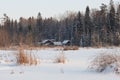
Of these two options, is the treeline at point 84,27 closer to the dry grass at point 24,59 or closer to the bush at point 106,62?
the dry grass at point 24,59

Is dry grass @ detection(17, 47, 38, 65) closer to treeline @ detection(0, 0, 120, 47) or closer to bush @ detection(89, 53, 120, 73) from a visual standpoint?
bush @ detection(89, 53, 120, 73)

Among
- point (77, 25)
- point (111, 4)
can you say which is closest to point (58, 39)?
point (77, 25)

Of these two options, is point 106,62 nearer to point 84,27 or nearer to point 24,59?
point 24,59

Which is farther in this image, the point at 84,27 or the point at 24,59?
the point at 84,27

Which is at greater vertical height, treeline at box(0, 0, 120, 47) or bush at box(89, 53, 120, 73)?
treeline at box(0, 0, 120, 47)

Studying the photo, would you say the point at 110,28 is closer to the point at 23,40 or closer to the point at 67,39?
the point at 67,39

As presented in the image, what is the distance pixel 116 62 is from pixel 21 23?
10910 cm

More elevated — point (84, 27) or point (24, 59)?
point (84, 27)

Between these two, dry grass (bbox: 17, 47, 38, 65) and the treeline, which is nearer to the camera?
dry grass (bbox: 17, 47, 38, 65)

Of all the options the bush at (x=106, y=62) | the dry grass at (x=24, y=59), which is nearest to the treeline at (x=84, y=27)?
the dry grass at (x=24, y=59)

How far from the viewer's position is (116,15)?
241 ft

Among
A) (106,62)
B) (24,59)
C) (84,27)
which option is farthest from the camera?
(84,27)

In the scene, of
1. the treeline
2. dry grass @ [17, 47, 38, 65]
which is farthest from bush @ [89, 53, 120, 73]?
the treeline

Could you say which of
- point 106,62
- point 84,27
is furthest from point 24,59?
point 84,27
